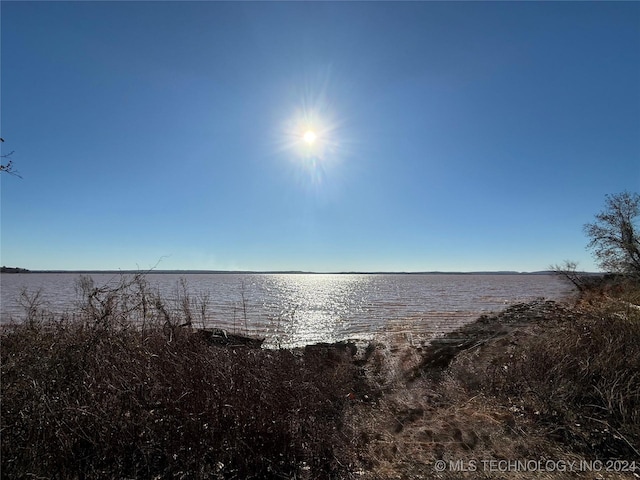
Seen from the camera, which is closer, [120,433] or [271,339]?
[120,433]

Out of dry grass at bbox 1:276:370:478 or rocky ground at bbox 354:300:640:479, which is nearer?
dry grass at bbox 1:276:370:478

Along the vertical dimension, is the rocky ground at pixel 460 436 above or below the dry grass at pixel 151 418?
below

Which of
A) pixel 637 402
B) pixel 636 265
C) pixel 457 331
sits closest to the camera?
pixel 637 402

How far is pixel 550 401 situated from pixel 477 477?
2427 millimetres

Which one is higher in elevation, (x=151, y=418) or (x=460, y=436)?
(x=151, y=418)

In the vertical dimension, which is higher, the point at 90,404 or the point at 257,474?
the point at 90,404

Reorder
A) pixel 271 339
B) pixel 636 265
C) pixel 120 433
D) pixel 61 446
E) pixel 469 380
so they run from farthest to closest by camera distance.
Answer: pixel 636 265 → pixel 271 339 → pixel 469 380 → pixel 120 433 → pixel 61 446

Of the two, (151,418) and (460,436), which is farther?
(460,436)

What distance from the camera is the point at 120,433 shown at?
3973mm

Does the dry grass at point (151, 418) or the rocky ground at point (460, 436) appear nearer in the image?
the dry grass at point (151, 418)

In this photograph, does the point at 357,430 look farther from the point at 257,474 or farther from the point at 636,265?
the point at 636,265

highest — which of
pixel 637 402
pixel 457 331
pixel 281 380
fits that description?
pixel 281 380

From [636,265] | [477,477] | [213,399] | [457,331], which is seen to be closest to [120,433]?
[213,399]

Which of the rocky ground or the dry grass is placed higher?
the dry grass
